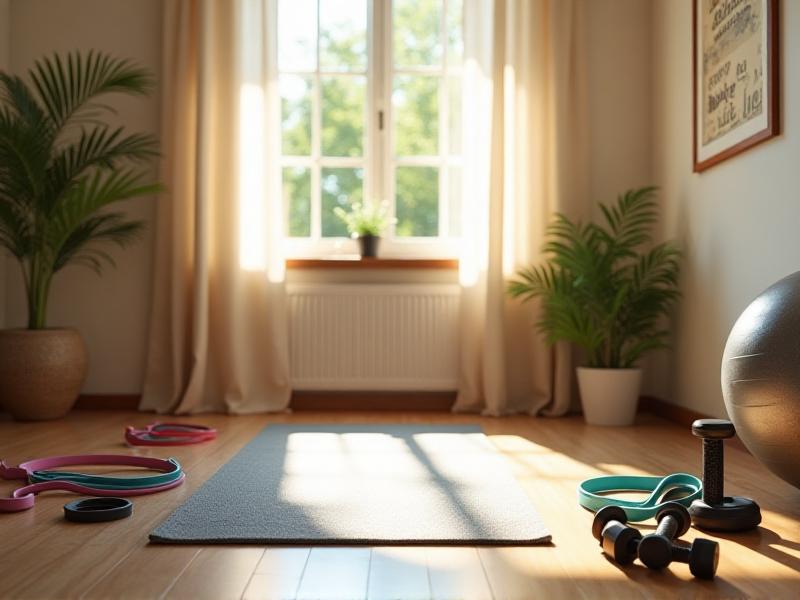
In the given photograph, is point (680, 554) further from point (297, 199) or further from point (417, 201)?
point (297, 199)

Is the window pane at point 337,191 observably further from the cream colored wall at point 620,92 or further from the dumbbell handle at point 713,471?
the dumbbell handle at point 713,471

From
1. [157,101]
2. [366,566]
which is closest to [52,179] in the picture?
[157,101]

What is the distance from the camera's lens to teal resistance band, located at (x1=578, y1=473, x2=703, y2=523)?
2090 millimetres

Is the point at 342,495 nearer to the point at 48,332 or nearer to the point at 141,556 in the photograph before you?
the point at 141,556

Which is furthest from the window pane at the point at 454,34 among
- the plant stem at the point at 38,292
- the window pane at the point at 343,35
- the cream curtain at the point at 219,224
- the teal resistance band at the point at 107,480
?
the teal resistance band at the point at 107,480

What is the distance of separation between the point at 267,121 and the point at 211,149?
32 centimetres

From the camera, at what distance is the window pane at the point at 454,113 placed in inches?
184

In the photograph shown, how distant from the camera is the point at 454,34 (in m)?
4.65

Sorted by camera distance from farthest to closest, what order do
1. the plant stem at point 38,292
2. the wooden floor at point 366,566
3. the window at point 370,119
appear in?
the window at point 370,119 < the plant stem at point 38,292 < the wooden floor at point 366,566

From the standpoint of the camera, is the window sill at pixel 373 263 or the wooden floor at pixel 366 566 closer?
the wooden floor at pixel 366 566

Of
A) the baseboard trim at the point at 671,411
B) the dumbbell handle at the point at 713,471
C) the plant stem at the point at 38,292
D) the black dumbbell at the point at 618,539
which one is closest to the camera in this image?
the black dumbbell at the point at 618,539

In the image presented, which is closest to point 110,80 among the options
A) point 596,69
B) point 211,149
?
point 211,149

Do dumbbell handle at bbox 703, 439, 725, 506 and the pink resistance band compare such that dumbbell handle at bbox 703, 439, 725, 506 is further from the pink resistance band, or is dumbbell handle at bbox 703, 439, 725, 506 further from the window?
the window

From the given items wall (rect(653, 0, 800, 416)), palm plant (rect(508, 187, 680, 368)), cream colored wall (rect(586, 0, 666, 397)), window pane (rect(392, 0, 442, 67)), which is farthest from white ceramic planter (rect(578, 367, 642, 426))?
window pane (rect(392, 0, 442, 67))
